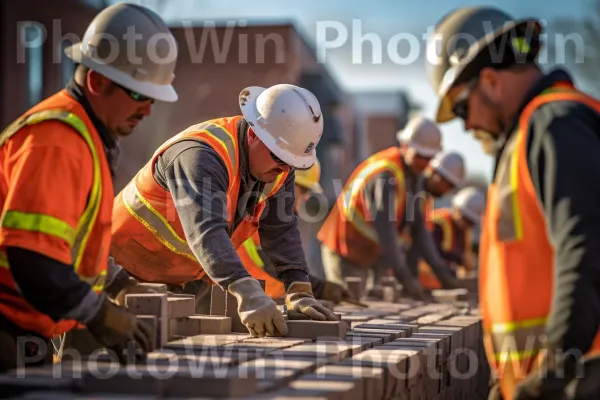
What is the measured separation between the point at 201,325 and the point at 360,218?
539 cm

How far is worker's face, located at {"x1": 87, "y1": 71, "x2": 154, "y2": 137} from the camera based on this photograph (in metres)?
4.57

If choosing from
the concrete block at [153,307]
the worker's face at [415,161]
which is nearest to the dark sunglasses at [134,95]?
the concrete block at [153,307]

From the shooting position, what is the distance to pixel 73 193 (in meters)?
4.12

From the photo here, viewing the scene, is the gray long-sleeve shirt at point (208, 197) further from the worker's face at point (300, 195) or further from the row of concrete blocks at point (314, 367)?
the worker's face at point (300, 195)

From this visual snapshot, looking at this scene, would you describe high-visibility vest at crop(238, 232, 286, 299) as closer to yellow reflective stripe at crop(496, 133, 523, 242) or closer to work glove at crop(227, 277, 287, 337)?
work glove at crop(227, 277, 287, 337)

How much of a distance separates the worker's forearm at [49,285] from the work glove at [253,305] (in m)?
1.24

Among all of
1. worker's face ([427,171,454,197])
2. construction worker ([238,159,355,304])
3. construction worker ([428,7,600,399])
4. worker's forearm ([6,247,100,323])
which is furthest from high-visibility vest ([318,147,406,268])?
worker's forearm ([6,247,100,323])

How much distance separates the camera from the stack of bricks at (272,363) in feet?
12.3

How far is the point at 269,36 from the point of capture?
27312 millimetres

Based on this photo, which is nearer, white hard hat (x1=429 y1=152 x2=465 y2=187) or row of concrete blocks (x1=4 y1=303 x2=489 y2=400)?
row of concrete blocks (x1=4 y1=303 x2=489 y2=400)

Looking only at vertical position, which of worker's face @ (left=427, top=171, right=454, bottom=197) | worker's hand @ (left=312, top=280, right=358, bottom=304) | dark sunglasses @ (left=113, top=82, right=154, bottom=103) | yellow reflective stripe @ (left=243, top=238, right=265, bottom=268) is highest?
dark sunglasses @ (left=113, top=82, right=154, bottom=103)

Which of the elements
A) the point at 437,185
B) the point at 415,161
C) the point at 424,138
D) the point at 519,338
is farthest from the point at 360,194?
the point at 519,338

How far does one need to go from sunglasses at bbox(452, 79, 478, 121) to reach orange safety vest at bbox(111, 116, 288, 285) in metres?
2.08

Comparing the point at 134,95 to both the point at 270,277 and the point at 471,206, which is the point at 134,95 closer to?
the point at 270,277
